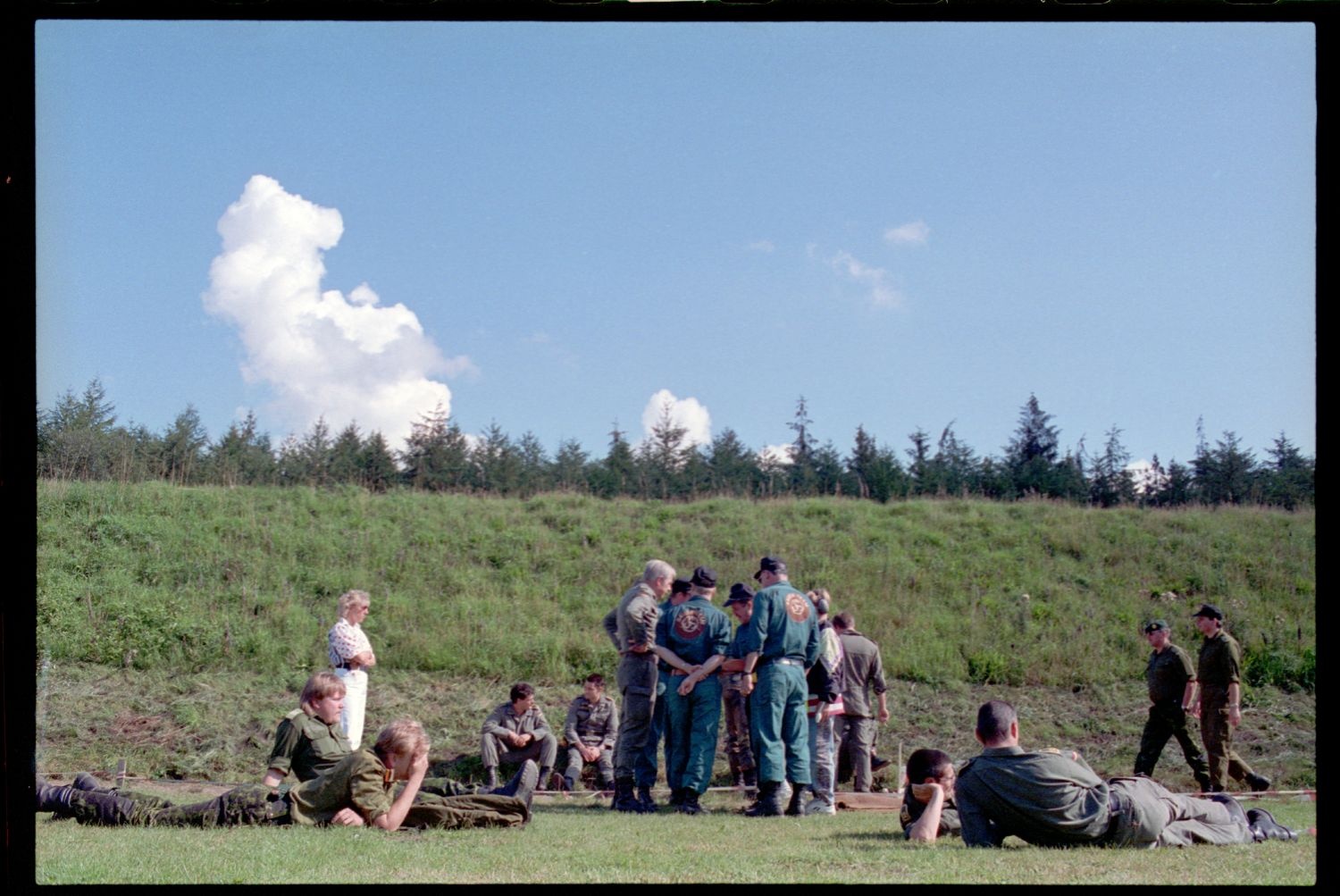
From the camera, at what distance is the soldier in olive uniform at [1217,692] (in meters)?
A: 9.79

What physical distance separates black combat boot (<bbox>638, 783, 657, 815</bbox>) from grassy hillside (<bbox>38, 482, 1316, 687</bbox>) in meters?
6.70

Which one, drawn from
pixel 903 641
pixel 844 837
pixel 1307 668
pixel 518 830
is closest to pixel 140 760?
pixel 518 830

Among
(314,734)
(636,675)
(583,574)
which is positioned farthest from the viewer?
(583,574)

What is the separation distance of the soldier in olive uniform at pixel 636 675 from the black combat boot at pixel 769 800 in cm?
83

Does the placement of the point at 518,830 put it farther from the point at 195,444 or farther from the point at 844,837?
the point at 195,444

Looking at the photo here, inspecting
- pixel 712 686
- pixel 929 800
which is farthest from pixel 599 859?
pixel 712 686

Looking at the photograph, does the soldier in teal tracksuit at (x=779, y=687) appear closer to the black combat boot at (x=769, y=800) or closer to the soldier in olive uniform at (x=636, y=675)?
the black combat boot at (x=769, y=800)

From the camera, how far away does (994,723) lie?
247 inches

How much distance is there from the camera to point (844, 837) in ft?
22.9

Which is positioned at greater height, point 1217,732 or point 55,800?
point 1217,732

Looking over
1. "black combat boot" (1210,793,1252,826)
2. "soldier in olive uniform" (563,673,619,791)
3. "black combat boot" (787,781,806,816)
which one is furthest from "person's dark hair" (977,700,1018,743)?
"soldier in olive uniform" (563,673,619,791)

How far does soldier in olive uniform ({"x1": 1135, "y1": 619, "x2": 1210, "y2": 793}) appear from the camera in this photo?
32.8 feet

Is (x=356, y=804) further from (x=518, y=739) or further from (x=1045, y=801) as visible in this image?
(x=518, y=739)

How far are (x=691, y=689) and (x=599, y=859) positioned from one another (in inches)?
118
